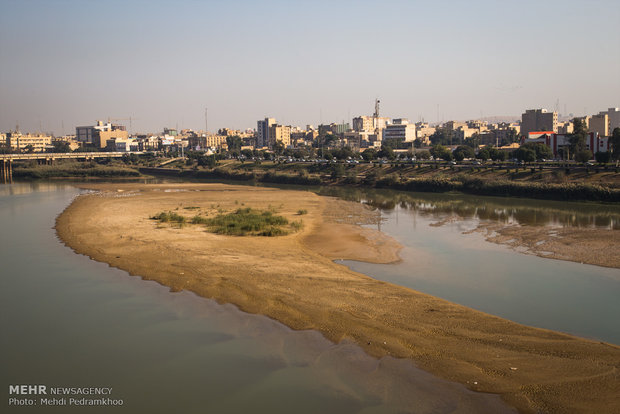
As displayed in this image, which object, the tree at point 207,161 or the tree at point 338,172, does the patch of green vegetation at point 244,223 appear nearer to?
the tree at point 338,172

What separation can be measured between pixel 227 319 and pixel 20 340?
19.0 ft

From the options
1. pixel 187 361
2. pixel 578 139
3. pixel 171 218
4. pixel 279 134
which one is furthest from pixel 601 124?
pixel 187 361

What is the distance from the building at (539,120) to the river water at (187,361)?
139382mm

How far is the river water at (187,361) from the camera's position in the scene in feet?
35.2

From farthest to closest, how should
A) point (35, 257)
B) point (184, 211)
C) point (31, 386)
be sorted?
point (184, 211), point (35, 257), point (31, 386)

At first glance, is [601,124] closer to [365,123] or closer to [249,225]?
[365,123]

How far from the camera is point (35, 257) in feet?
79.5

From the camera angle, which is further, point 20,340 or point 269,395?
point 20,340

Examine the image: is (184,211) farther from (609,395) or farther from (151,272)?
(609,395)

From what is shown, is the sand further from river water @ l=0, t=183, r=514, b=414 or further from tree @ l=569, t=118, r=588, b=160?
tree @ l=569, t=118, r=588, b=160

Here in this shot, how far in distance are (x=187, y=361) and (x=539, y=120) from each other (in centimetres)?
14843

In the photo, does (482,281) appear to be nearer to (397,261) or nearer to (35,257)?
(397,261)

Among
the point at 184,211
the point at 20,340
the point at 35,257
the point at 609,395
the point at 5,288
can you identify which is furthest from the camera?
the point at 184,211

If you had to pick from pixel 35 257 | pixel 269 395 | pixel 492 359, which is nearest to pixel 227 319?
pixel 269 395
